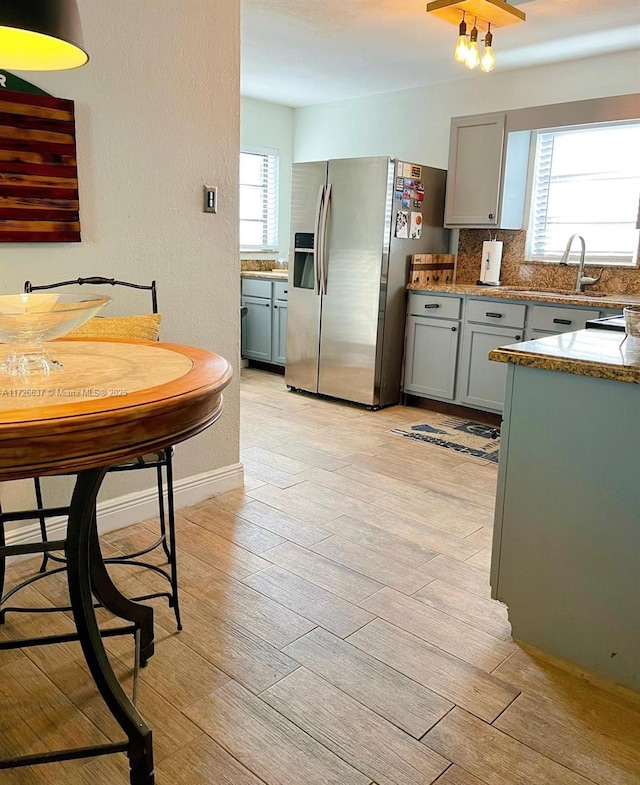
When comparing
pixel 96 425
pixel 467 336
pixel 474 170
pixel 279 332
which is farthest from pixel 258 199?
pixel 96 425

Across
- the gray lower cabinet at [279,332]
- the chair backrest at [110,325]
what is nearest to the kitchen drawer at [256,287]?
the gray lower cabinet at [279,332]

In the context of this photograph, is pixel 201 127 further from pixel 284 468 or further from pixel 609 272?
pixel 609 272

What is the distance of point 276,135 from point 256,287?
1742 millimetres

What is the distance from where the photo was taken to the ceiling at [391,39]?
359cm

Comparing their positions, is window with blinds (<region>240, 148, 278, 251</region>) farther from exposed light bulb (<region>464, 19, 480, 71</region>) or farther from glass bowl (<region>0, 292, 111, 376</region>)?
glass bowl (<region>0, 292, 111, 376</region>)

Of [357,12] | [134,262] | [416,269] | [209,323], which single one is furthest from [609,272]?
[134,262]

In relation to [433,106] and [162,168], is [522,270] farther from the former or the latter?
[162,168]

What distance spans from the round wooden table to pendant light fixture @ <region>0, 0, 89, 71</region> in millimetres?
672

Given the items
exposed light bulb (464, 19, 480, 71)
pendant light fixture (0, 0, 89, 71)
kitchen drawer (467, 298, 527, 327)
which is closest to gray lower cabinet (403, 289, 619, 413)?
kitchen drawer (467, 298, 527, 327)

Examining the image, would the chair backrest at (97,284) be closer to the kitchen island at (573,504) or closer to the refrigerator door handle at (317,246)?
the kitchen island at (573,504)

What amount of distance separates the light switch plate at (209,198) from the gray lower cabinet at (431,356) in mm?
2203

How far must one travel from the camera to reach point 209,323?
2.89m

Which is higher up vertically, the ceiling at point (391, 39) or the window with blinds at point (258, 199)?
the ceiling at point (391, 39)

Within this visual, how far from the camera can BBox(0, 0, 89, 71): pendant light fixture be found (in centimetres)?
122
